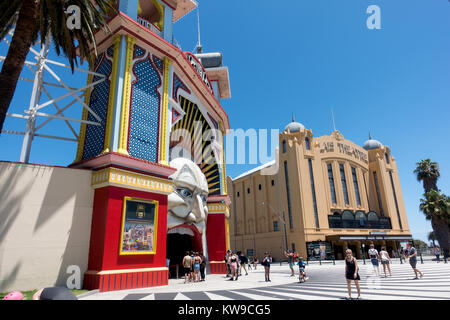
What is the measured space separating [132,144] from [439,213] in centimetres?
4636

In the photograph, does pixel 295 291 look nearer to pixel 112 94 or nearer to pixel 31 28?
pixel 112 94

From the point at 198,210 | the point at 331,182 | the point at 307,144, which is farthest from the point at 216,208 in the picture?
the point at 331,182

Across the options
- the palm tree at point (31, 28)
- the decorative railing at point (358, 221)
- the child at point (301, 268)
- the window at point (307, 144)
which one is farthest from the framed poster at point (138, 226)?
the window at point (307, 144)

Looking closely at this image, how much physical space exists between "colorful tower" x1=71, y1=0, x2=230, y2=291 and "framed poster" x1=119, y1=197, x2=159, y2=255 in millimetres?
44

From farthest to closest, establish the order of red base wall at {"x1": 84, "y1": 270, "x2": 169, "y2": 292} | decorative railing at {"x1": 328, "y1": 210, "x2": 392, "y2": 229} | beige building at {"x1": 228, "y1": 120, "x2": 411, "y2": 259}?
decorative railing at {"x1": 328, "y1": 210, "x2": 392, "y2": 229} → beige building at {"x1": 228, "y1": 120, "x2": 411, "y2": 259} → red base wall at {"x1": 84, "y1": 270, "x2": 169, "y2": 292}

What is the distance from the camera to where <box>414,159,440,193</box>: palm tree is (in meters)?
46.5

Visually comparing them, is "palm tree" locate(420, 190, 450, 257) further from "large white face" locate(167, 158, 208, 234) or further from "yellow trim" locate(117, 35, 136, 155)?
"yellow trim" locate(117, 35, 136, 155)

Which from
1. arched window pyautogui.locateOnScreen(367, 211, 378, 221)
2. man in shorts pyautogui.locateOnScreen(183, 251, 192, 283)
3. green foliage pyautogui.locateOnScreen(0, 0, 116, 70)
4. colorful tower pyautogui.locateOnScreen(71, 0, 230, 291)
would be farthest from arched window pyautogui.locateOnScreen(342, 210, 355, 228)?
green foliage pyautogui.locateOnScreen(0, 0, 116, 70)

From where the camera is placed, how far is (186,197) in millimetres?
18000

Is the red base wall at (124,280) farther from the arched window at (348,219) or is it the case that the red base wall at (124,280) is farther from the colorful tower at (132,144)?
the arched window at (348,219)

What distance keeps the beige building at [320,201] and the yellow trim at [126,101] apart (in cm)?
3327

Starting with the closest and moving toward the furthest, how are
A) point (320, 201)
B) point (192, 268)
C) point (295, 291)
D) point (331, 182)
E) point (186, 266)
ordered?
point (295, 291) < point (186, 266) < point (192, 268) < point (320, 201) < point (331, 182)
